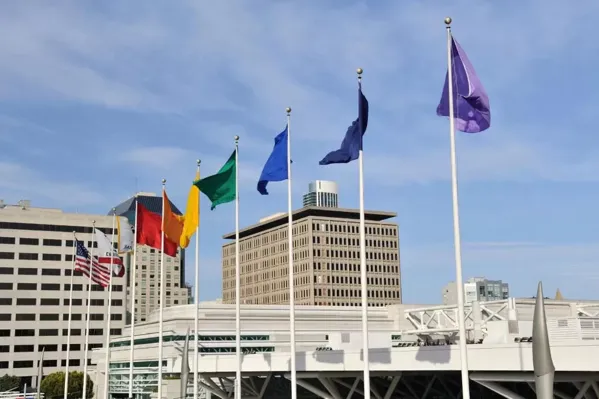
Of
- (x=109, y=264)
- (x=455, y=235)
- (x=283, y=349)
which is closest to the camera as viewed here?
(x=455, y=235)

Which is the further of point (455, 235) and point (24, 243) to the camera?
point (24, 243)

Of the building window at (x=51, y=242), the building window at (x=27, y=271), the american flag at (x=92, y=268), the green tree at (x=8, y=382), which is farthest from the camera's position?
the building window at (x=51, y=242)

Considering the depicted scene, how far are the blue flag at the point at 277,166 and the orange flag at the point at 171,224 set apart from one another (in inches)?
472

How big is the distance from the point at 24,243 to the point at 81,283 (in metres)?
14.3

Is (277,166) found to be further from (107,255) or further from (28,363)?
(28,363)

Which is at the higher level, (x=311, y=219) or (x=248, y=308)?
(x=311, y=219)

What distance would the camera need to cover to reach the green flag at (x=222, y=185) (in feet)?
129

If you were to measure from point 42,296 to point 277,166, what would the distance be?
129 m

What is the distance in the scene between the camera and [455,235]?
24781 millimetres

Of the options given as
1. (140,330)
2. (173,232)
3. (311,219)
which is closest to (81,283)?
(140,330)

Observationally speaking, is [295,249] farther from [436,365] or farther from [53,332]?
[436,365]

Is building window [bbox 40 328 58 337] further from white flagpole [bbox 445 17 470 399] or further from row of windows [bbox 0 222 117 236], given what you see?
white flagpole [bbox 445 17 470 399]

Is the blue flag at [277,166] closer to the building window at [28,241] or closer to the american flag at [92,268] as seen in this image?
the american flag at [92,268]

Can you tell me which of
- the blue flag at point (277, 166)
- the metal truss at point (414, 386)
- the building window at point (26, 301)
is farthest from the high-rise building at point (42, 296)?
the blue flag at point (277, 166)
